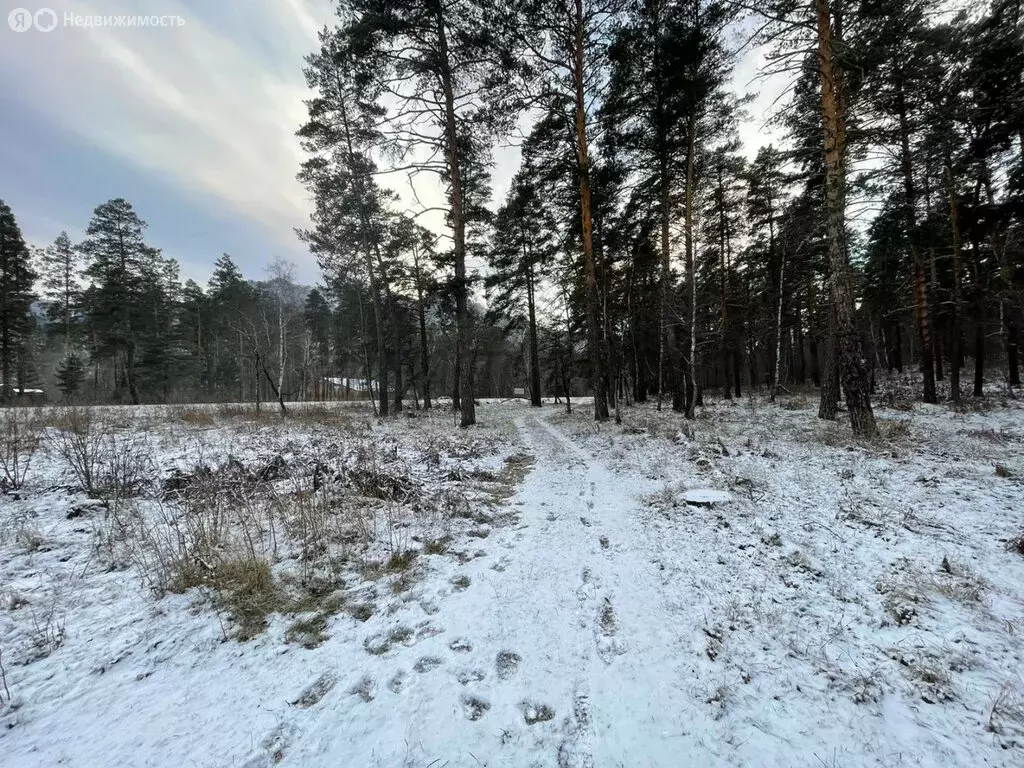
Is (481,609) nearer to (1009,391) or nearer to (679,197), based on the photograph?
(679,197)

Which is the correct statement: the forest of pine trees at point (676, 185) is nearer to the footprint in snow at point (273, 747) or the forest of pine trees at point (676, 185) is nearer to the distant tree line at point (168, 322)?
the distant tree line at point (168, 322)

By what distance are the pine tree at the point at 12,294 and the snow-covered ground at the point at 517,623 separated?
106 feet

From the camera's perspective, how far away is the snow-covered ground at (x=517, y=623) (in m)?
1.90

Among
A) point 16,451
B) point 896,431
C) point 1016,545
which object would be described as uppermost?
point 16,451

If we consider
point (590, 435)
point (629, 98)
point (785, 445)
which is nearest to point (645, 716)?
point (785, 445)

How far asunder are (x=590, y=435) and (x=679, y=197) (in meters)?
11.0

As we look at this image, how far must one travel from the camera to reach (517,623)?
9.45ft

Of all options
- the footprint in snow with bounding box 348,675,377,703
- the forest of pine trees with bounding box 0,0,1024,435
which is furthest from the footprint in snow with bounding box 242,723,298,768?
the forest of pine trees with bounding box 0,0,1024,435

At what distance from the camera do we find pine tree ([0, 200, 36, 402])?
967 inches

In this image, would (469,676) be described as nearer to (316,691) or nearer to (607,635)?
(316,691)

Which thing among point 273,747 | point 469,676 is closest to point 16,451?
point 273,747

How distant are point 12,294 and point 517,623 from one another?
40803 millimetres

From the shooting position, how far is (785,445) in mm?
8336

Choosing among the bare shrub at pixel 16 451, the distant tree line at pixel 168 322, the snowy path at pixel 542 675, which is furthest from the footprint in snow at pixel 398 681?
the distant tree line at pixel 168 322
